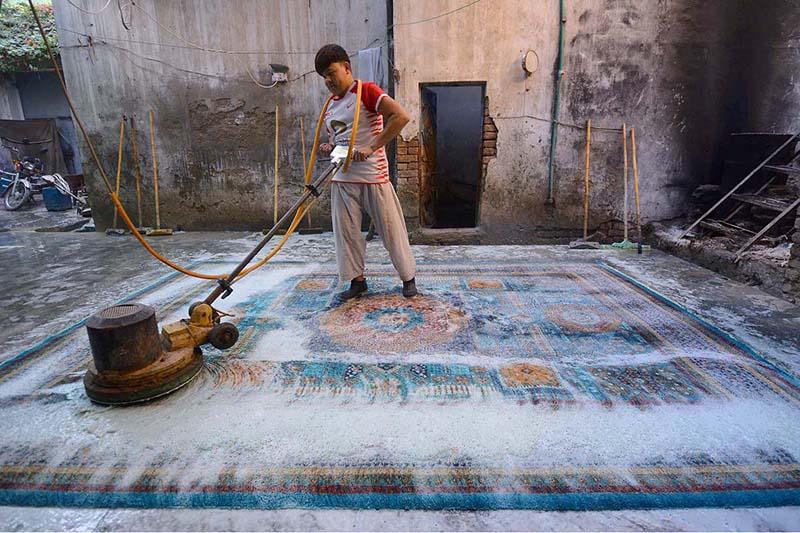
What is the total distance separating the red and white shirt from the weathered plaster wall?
3042mm

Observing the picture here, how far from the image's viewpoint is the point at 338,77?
2609mm

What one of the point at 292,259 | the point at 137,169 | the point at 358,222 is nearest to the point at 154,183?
the point at 137,169

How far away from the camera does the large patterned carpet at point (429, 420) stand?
1378mm

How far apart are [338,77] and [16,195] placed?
9.81 meters

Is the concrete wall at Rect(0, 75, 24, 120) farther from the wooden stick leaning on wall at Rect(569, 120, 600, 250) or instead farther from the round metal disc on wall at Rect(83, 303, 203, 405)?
the wooden stick leaning on wall at Rect(569, 120, 600, 250)

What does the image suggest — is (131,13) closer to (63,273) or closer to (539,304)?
(63,273)

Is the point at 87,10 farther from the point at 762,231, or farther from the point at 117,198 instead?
the point at 762,231

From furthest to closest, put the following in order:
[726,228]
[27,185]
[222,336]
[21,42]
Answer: [21,42], [27,185], [726,228], [222,336]

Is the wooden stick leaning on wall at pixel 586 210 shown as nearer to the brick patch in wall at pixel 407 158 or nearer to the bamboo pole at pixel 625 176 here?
the bamboo pole at pixel 625 176

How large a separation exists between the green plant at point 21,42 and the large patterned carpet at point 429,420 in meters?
11.3

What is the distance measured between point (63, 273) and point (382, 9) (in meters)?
4.53

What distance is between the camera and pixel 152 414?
1773 millimetres

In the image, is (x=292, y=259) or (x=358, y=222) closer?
(x=358, y=222)

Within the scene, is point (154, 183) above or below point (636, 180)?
above
